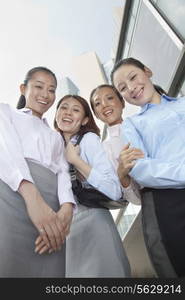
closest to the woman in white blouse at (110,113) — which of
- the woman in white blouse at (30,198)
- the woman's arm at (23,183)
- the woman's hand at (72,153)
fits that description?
the woman's hand at (72,153)

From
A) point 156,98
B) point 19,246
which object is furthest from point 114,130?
point 19,246

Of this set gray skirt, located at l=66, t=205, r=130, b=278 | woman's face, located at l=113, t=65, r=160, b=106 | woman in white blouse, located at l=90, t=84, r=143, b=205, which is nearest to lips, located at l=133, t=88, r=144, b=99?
woman's face, located at l=113, t=65, r=160, b=106

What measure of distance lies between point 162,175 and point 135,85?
35.0 inches

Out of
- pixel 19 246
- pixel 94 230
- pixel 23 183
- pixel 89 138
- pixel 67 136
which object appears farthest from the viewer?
pixel 67 136

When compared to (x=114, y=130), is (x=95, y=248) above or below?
below

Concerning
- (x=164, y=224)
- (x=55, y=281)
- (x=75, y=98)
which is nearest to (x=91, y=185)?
(x=164, y=224)

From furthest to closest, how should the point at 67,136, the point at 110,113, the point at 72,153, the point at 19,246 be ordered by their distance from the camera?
the point at 110,113, the point at 67,136, the point at 72,153, the point at 19,246

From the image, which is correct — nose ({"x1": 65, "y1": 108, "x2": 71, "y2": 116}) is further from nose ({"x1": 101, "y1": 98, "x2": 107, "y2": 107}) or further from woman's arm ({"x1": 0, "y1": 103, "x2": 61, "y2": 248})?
woman's arm ({"x1": 0, "y1": 103, "x2": 61, "y2": 248})

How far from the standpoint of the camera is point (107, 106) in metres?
2.40

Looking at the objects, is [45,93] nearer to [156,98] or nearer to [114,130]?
[114,130]

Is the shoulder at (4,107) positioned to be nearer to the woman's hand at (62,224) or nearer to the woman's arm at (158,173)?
the woman's hand at (62,224)

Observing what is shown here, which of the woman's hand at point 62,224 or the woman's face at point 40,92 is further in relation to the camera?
the woman's face at point 40,92

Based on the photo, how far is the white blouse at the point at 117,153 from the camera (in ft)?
5.69

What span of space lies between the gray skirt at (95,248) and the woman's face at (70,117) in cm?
73
